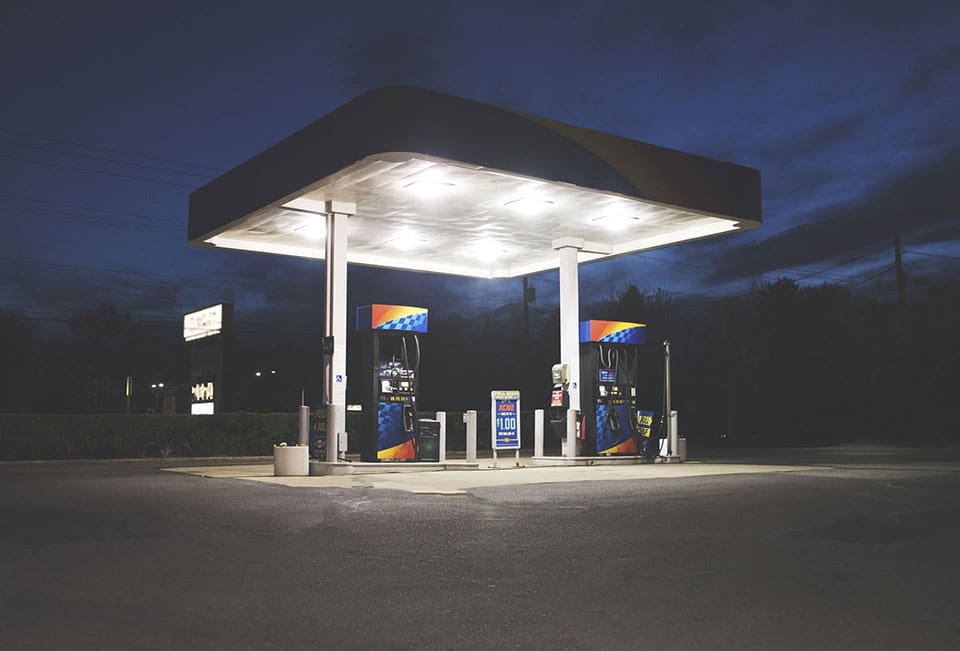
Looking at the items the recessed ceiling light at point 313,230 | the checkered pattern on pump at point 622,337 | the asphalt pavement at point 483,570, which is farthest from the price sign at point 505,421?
the asphalt pavement at point 483,570

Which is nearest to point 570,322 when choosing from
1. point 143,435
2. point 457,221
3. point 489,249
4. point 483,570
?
point 489,249

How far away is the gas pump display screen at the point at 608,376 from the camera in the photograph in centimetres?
2503

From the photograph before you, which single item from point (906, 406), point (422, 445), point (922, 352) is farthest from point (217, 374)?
point (922, 352)

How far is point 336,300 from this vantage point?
21.4 m

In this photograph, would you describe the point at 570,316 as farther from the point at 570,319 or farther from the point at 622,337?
the point at 622,337

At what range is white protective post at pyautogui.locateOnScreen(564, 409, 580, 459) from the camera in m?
24.1

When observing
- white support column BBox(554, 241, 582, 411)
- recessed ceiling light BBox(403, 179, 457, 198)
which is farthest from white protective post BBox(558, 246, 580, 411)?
recessed ceiling light BBox(403, 179, 457, 198)

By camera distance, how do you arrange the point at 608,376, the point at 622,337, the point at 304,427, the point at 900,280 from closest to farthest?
the point at 304,427 → the point at 608,376 → the point at 622,337 → the point at 900,280

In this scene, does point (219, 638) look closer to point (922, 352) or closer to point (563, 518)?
point (563, 518)

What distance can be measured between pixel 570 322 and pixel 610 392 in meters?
2.14

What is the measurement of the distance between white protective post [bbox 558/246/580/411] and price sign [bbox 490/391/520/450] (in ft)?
5.99

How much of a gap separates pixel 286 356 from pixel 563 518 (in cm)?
7500

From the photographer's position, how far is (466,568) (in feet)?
25.7

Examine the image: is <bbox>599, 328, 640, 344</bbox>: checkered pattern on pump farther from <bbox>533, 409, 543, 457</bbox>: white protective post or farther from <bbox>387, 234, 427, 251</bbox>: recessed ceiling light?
<bbox>387, 234, 427, 251</bbox>: recessed ceiling light
